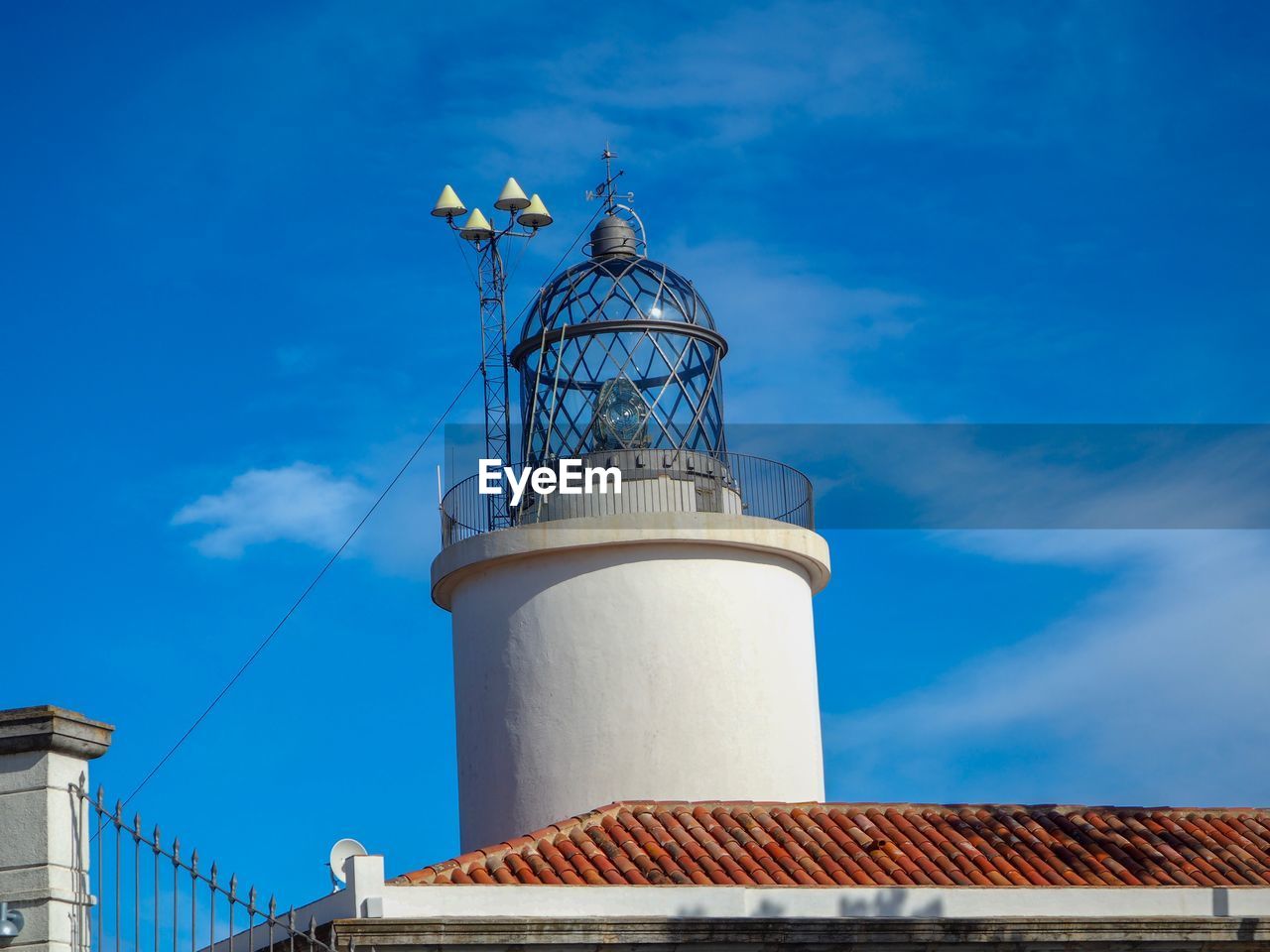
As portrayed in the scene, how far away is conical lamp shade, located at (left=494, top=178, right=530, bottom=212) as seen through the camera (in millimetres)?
21438

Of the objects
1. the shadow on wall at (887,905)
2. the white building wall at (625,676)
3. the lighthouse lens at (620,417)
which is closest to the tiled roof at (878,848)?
the shadow on wall at (887,905)

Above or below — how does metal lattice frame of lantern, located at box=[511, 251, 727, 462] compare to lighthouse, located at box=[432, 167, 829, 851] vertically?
above

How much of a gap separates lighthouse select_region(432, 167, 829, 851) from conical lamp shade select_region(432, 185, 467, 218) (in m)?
1.68

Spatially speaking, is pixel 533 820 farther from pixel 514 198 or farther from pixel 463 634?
pixel 514 198

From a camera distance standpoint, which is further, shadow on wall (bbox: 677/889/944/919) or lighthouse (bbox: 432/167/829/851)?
lighthouse (bbox: 432/167/829/851)

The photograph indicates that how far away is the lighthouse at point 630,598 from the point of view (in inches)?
742

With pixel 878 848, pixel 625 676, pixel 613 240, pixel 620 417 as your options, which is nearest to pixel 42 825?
pixel 878 848

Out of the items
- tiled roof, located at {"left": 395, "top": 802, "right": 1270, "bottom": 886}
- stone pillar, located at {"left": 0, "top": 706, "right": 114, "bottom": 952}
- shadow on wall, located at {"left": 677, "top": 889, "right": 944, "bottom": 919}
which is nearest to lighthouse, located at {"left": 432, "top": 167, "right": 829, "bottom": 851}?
tiled roof, located at {"left": 395, "top": 802, "right": 1270, "bottom": 886}

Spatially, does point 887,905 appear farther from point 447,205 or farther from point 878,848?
point 447,205

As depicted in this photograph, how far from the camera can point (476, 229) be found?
21.5m

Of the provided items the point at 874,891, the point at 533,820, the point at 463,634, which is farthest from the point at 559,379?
the point at 874,891

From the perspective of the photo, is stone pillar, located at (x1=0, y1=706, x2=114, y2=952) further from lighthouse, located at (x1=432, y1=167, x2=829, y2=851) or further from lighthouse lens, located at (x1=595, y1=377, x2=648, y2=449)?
lighthouse lens, located at (x1=595, y1=377, x2=648, y2=449)

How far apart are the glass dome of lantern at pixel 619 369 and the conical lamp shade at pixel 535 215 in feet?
2.92

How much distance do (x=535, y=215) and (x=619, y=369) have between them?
7.39 feet
